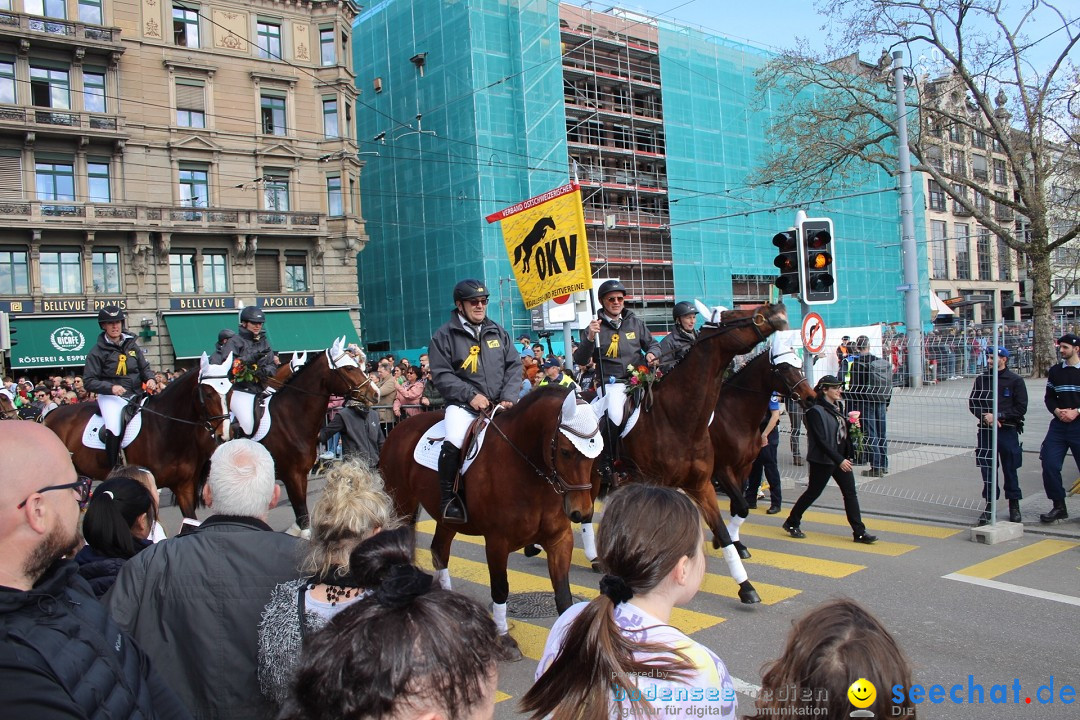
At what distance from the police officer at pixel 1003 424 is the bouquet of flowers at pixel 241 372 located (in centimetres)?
920

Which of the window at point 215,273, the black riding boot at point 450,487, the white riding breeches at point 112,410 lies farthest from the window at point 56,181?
the black riding boot at point 450,487

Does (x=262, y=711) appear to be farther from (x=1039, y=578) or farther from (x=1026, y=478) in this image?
(x=1026, y=478)

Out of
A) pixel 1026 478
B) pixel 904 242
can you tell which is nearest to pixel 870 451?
pixel 1026 478

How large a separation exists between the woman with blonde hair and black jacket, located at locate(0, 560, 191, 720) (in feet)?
1.74

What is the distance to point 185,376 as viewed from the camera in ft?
32.9

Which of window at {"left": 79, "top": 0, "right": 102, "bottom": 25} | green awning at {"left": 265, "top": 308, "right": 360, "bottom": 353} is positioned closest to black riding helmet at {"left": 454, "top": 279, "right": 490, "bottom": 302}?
green awning at {"left": 265, "top": 308, "right": 360, "bottom": 353}

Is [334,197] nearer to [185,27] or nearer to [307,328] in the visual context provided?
[307,328]

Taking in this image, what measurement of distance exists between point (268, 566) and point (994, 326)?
27.7 feet

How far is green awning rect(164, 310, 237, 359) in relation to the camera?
103 feet

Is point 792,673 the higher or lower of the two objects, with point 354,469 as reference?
lower

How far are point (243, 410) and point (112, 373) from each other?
193cm

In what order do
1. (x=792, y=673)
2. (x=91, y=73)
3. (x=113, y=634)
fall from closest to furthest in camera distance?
(x=792, y=673), (x=113, y=634), (x=91, y=73)

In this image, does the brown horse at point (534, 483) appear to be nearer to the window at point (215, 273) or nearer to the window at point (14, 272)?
the window at point (215, 273)

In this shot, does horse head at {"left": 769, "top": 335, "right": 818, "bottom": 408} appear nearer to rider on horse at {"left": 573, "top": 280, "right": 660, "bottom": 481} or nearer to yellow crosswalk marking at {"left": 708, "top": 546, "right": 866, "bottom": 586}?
rider on horse at {"left": 573, "top": 280, "right": 660, "bottom": 481}
